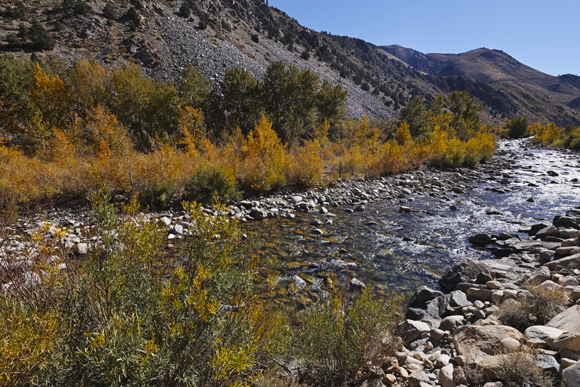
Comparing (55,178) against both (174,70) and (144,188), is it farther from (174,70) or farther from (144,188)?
(174,70)

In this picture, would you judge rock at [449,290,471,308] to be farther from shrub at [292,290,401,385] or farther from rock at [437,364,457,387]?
shrub at [292,290,401,385]

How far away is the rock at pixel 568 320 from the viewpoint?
2647mm

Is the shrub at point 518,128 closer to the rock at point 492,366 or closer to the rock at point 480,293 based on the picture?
the rock at point 480,293

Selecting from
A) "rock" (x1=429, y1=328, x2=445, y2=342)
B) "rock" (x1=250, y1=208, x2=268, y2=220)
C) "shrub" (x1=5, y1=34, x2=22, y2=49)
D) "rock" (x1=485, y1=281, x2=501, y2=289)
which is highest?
"shrub" (x1=5, y1=34, x2=22, y2=49)

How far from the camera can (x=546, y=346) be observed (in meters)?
2.54

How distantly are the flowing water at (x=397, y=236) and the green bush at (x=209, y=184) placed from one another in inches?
72.1

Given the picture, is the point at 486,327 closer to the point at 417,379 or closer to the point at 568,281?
the point at 417,379

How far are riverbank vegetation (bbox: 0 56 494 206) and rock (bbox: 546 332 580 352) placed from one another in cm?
491

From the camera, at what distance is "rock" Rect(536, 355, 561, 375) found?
221 cm

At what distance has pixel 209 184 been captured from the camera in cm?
903

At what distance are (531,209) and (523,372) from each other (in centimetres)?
1113

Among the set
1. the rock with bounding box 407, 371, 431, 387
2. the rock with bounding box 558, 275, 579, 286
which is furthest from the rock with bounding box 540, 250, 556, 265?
the rock with bounding box 407, 371, 431, 387

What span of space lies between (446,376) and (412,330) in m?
1.00

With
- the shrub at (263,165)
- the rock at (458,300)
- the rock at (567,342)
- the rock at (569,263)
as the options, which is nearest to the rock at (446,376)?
the rock at (567,342)
